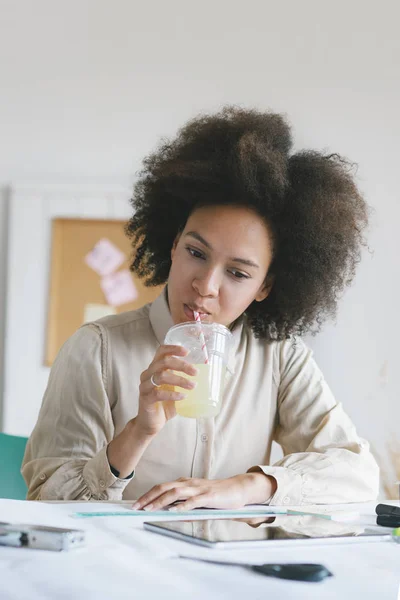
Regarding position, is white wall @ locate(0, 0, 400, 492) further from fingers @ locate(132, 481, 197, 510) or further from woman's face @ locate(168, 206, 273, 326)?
fingers @ locate(132, 481, 197, 510)

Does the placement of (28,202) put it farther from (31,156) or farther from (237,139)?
(237,139)

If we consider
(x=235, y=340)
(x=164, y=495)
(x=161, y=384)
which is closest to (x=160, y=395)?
(x=161, y=384)

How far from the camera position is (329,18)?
9.33ft

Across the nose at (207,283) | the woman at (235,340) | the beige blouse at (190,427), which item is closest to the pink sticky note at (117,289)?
the woman at (235,340)

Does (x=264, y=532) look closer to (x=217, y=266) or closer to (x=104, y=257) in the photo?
(x=217, y=266)

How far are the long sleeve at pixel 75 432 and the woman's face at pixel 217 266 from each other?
0.19 meters

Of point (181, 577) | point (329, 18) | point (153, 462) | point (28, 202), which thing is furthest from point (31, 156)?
point (181, 577)

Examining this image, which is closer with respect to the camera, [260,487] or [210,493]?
[210,493]

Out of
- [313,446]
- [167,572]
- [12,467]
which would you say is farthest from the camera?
[12,467]

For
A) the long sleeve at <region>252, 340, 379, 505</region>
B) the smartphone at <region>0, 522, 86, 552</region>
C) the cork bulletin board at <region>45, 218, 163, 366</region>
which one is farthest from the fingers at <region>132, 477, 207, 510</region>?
the cork bulletin board at <region>45, 218, 163, 366</region>

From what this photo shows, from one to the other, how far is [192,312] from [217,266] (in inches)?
3.8

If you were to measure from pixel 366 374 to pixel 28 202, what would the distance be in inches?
53.6

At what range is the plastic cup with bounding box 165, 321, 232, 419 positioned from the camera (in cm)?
114

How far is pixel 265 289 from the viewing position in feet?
5.44
